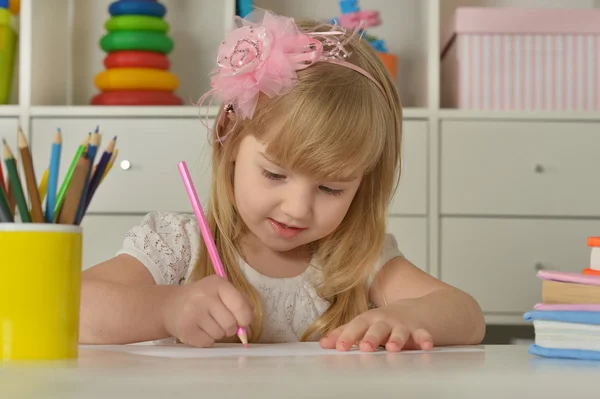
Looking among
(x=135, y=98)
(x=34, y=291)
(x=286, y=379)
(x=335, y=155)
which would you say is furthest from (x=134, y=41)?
(x=286, y=379)

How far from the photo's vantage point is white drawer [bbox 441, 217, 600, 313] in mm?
2008

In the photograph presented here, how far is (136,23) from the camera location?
2.10m

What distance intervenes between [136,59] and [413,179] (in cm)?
76

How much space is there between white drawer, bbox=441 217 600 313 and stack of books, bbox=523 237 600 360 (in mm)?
1377

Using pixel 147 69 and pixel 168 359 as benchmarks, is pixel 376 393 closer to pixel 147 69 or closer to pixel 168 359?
pixel 168 359

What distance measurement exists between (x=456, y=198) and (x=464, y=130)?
0.55 ft

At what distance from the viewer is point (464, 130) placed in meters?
2.02

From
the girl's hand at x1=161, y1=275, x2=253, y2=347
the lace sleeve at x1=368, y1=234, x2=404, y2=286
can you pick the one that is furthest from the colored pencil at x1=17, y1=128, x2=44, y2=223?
the lace sleeve at x1=368, y1=234, x2=404, y2=286

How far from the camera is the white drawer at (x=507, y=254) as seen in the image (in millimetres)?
2008

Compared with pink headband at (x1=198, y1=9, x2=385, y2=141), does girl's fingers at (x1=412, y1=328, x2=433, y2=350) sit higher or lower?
lower

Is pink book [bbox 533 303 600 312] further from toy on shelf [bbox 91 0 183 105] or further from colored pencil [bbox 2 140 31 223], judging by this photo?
toy on shelf [bbox 91 0 183 105]

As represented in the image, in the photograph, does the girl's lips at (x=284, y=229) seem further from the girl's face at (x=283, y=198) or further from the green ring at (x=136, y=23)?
the green ring at (x=136, y=23)

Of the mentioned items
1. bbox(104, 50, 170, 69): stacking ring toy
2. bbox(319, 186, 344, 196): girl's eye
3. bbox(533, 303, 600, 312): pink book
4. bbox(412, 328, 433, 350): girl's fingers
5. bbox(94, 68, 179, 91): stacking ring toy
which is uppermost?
bbox(104, 50, 170, 69): stacking ring toy

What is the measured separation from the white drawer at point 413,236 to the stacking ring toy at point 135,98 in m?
0.66
